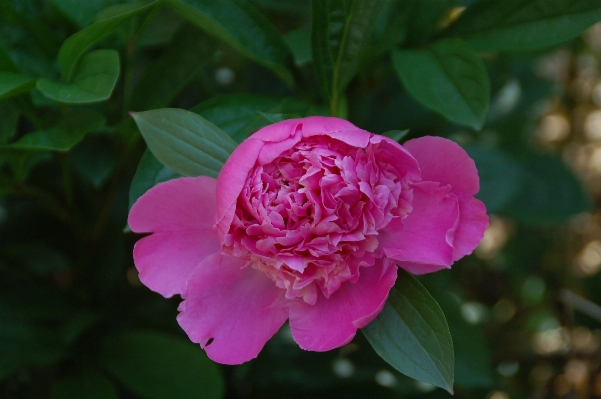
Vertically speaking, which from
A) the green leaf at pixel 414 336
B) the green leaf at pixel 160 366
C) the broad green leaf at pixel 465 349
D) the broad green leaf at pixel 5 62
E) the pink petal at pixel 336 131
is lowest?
the broad green leaf at pixel 465 349

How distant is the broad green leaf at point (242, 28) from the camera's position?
0.48 metres

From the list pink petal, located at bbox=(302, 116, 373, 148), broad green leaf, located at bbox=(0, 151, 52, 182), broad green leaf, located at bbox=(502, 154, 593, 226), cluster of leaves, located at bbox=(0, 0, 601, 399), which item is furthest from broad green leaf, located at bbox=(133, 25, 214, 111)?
broad green leaf, located at bbox=(502, 154, 593, 226)

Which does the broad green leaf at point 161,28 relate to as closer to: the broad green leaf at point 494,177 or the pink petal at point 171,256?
the pink petal at point 171,256

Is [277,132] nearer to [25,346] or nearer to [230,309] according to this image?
[230,309]

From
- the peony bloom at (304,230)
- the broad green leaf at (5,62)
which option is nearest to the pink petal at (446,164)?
the peony bloom at (304,230)

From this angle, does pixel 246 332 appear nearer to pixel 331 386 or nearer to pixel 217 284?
pixel 217 284

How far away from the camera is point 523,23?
1.86ft

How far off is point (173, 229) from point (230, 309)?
75 mm

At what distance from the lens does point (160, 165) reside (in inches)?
19.0

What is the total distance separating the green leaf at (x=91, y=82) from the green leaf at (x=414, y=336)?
0.89ft

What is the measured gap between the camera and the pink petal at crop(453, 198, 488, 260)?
0.43 metres

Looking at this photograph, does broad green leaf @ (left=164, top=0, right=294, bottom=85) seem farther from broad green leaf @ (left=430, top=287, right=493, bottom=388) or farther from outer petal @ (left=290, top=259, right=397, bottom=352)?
→ broad green leaf @ (left=430, top=287, right=493, bottom=388)

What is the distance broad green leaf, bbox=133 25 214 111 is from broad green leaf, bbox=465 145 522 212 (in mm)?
372

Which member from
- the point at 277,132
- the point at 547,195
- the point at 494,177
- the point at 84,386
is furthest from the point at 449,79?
the point at 547,195
